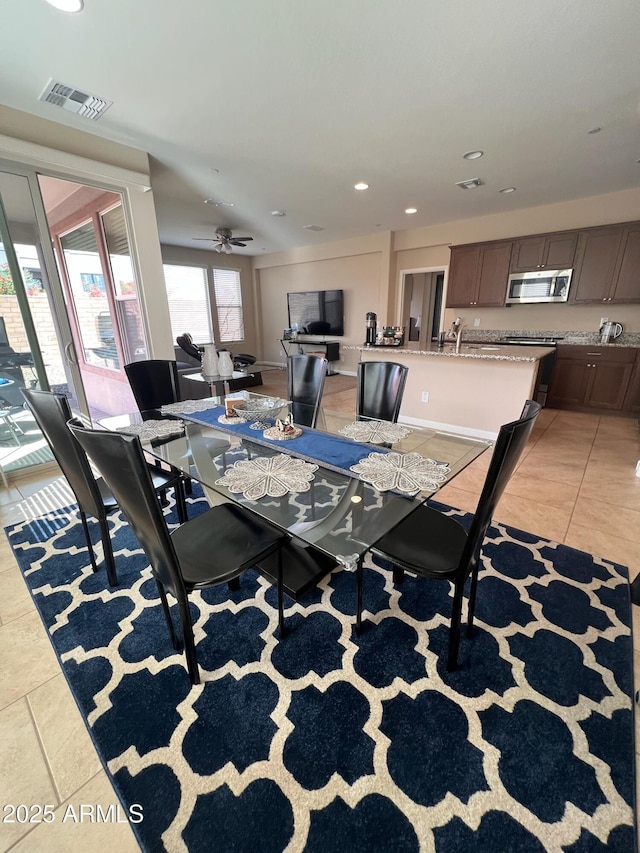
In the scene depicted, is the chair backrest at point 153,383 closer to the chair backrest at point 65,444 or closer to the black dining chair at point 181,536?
the chair backrest at point 65,444

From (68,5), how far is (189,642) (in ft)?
9.51

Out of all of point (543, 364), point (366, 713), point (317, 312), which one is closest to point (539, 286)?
point (543, 364)

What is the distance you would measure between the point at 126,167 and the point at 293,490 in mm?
3503

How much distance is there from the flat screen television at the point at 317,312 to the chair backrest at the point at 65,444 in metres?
6.53

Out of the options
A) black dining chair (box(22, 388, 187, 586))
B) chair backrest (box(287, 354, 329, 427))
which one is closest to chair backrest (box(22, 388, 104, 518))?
black dining chair (box(22, 388, 187, 586))

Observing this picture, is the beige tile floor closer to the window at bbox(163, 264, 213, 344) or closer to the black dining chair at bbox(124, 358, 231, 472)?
the black dining chair at bbox(124, 358, 231, 472)

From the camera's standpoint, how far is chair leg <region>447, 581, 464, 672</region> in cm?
120

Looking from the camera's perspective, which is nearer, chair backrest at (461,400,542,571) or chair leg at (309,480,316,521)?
chair backrest at (461,400,542,571)

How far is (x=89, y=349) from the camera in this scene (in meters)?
3.78

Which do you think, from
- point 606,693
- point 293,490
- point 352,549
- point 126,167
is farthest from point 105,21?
point 606,693

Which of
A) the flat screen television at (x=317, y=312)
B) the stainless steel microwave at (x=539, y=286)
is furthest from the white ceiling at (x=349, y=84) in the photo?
the flat screen television at (x=317, y=312)

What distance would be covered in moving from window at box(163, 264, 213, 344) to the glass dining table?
21.2ft

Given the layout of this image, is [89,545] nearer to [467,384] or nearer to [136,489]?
[136,489]

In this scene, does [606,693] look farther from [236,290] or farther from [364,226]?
[236,290]
